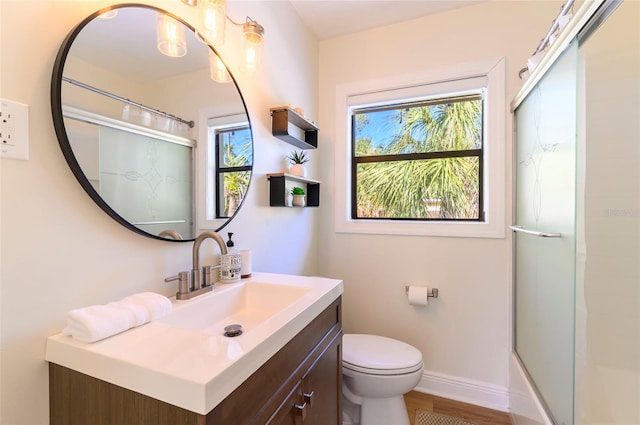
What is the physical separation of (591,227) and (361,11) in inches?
70.4

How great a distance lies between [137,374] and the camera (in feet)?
1.90

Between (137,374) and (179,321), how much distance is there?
1.10ft

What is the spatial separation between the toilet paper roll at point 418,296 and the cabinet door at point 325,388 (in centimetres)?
80

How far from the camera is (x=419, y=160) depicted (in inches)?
82.4

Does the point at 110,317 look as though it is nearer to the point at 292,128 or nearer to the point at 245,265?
the point at 245,265

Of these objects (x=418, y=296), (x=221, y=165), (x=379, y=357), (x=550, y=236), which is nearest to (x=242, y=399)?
(x=221, y=165)

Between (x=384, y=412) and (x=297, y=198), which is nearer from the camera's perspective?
(x=384, y=412)

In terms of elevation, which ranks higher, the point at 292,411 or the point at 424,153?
the point at 424,153

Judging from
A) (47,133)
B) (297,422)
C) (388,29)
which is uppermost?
(388,29)

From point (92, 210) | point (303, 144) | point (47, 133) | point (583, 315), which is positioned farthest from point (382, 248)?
point (47, 133)

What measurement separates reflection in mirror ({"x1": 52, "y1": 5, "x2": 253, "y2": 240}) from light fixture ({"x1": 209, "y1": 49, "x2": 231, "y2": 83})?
0.05 ft

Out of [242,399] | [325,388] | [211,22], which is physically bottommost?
[325,388]

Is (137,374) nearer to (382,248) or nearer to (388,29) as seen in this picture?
(382,248)

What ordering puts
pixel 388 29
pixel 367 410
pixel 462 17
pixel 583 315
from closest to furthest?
1. pixel 583 315
2. pixel 367 410
3. pixel 462 17
4. pixel 388 29
